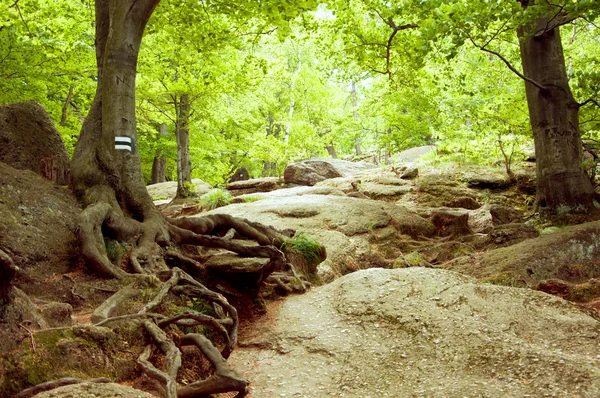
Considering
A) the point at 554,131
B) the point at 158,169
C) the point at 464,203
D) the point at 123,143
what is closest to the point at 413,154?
the point at 464,203

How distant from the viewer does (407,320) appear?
462cm

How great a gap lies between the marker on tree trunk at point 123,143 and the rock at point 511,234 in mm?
6501

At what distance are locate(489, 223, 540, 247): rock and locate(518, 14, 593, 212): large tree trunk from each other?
27.7 inches

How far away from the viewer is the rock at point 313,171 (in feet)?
60.8

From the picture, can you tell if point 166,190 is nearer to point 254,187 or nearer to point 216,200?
point 254,187

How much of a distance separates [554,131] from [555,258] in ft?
11.3

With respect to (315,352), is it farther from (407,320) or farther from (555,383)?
(555,383)

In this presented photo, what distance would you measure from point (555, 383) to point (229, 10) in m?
7.95

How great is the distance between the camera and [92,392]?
7.14 feet

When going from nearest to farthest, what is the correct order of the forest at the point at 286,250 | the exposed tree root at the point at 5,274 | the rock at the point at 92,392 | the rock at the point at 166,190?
the rock at the point at 92,392
the exposed tree root at the point at 5,274
the forest at the point at 286,250
the rock at the point at 166,190

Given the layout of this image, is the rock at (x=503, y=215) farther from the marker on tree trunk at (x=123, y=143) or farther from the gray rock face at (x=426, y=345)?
the marker on tree trunk at (x=123, y=143)

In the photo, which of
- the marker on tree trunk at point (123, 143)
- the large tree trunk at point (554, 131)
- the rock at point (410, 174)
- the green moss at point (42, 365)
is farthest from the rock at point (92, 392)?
the rock at point (410, 174)

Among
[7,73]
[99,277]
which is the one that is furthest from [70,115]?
[99,277]

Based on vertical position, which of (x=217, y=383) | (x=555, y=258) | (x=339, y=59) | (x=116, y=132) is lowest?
(x=217, y=383)
